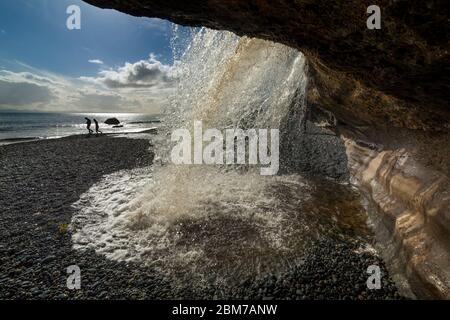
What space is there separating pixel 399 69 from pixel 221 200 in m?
5.89

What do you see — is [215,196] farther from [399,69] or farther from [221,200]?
[399,69]

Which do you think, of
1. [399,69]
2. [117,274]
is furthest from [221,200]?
[399,69]

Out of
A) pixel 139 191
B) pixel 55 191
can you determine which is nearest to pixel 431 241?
pixel 139 191

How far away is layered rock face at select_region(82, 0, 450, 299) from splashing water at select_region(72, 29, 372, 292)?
1.69 metres

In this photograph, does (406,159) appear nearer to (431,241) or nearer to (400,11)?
(431,241)

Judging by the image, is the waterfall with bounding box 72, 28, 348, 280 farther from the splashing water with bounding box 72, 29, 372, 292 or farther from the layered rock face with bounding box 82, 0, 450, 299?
the layered rock face with bounding box 82, 0, 450, 299

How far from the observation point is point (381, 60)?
11.7ft

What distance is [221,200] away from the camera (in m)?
8.30

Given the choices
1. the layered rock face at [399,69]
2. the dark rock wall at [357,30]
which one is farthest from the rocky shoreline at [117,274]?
the dark rock wall at [357,30]

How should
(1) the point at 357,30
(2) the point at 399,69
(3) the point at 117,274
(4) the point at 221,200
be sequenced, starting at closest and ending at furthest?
(1) the point at 357,30 → (2) the point at 399,69 → (3) the point at 117,274 → (4) the point at 221,200

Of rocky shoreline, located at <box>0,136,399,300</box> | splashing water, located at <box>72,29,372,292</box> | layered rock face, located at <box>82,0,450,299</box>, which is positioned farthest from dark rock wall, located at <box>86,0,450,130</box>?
splashing water, located at <box>72,29,372,292</box>

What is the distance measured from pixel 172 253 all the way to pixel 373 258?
403cm

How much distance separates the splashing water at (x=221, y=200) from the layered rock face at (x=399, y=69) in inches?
66.7

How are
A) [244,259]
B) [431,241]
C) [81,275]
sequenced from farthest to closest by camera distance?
[244,259] → [81,275] → [431,241]
